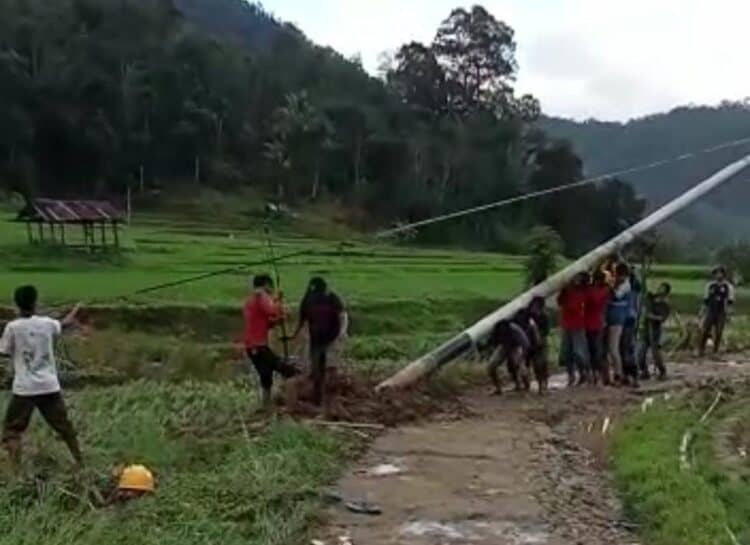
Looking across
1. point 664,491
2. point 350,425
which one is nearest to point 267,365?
point 350,425

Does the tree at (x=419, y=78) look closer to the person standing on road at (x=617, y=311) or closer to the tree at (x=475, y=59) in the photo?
the tree at (x=475, y=59)

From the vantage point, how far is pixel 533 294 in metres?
19.1

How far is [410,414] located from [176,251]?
104ft

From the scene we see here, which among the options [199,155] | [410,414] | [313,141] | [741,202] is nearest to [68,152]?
[199,155]

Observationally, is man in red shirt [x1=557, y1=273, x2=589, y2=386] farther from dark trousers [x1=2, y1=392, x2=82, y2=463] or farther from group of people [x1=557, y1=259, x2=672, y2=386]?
dark trousers [x1=2, y1=392, x2=82, y2=463]

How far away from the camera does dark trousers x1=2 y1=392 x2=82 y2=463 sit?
1095 centimetres

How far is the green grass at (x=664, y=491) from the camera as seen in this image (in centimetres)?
964

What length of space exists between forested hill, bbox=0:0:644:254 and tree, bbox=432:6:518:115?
3.88 meters

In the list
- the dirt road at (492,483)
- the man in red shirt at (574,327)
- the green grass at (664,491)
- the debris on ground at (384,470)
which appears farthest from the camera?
the man in red shirt at (574,327)

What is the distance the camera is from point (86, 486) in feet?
32.8

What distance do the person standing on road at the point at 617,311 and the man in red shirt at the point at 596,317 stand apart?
0.37 ft

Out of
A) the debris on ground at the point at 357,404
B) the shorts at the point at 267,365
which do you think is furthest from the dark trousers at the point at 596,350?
the shorts at the point at 267,365

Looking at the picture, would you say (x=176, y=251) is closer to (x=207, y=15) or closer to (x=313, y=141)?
(x=313, y=141)

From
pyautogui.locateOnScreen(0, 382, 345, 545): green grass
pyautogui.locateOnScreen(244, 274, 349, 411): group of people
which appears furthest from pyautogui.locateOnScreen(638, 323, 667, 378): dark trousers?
pyautogui.locateOnScreen(0, 382, 345, 545): green grass
